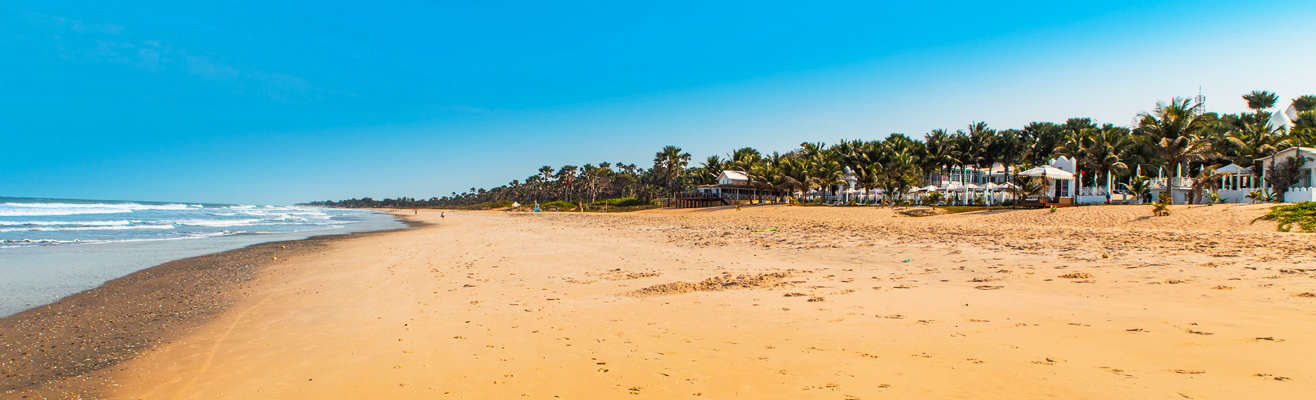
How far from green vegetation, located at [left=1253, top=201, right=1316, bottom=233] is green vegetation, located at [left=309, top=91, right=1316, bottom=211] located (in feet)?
20.6

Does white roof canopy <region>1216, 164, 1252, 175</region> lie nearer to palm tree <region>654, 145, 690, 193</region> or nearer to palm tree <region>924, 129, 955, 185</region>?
palm tree <region>924, 129, 955, 185</region>

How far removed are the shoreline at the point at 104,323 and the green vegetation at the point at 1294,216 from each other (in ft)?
81.9

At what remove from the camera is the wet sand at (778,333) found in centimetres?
426

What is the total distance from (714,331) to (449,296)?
4.79 m

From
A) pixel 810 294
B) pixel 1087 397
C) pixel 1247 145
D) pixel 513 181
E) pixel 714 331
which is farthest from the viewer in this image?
pixel 513 181

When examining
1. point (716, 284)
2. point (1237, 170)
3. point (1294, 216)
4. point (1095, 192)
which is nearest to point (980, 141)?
point (1095, 192)

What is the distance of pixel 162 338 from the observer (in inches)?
266

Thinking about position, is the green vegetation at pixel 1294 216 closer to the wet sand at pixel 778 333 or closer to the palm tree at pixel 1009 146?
the wet sand at pixel 778 333

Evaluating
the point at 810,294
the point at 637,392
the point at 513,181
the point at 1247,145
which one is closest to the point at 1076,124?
the point at 1247,145

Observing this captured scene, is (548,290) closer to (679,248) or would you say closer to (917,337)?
(917,337)

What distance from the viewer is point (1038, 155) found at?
64250mm

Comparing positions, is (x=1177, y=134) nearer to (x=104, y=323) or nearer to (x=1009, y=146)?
(x=1009, y=146)

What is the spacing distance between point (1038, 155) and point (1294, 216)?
A: 52.9 meters

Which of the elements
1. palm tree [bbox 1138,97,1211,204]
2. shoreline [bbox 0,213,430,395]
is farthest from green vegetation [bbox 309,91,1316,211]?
shoreline [bbox 0,213,430,395]
